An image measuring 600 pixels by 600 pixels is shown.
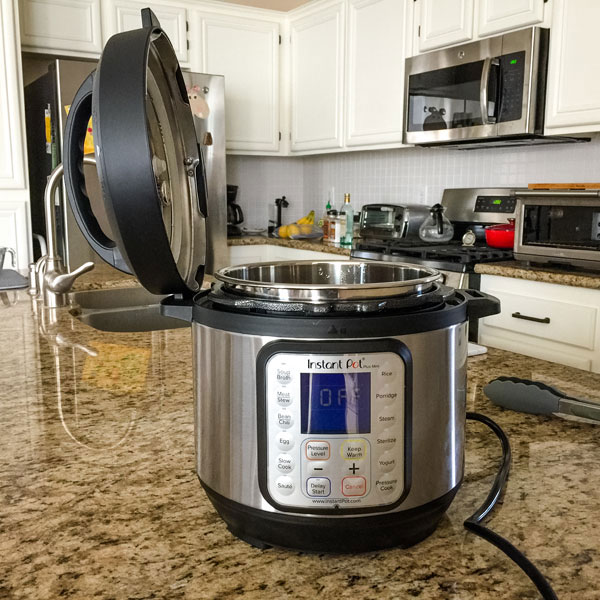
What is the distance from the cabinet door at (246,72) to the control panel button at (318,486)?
3.74 m

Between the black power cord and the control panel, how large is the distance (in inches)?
3.5

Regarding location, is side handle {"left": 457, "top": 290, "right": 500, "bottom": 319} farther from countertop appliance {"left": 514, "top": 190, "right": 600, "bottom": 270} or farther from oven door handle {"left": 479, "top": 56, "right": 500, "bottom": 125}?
oven door handle {"left": 479, "top": 56, "right": 500, "bottom": 125}

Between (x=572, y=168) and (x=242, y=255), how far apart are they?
1.99 meters

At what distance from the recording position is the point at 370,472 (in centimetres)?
44

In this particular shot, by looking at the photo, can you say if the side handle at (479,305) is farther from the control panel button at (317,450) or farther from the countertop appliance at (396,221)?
the countertop appliance at (396,221)

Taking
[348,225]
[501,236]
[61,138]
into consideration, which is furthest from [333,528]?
[348,225]

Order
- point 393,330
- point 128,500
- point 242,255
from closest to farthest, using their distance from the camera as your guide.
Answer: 1. point 393,330
2. point 128,500
3. point 242,255

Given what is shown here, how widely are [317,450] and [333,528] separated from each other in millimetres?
58

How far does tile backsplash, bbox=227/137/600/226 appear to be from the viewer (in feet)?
9.71

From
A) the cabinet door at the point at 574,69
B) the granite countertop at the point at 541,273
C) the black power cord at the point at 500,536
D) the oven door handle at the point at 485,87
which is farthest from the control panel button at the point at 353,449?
the oven door handle at the point at 485,87

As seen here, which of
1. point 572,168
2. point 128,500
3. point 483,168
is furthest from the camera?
point 483,168

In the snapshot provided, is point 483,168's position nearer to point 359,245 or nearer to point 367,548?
point 359,245

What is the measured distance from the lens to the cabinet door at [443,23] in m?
2.82

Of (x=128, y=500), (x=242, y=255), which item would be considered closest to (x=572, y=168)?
(x=242, y=255)
